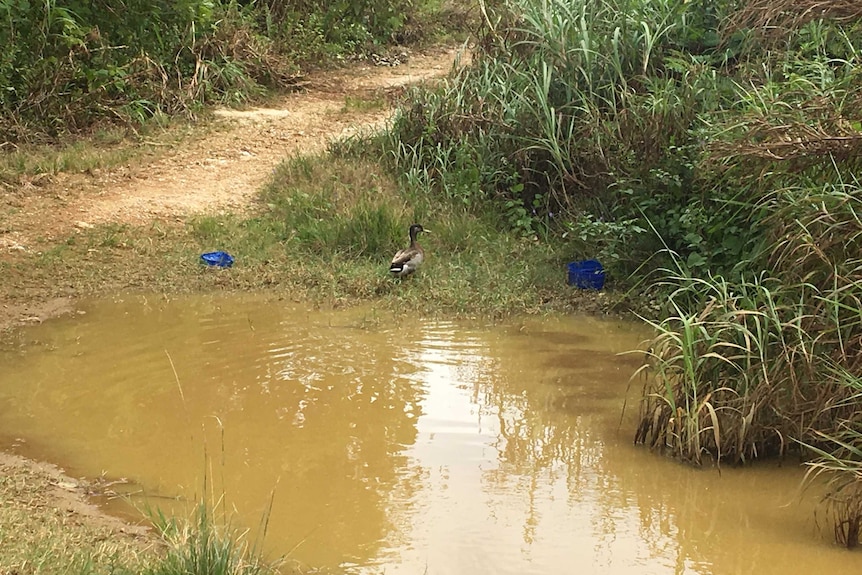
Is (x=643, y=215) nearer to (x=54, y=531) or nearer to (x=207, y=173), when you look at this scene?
(x=207, y=173)

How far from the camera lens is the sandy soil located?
29.7ft

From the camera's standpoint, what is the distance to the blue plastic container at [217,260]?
860 centimetres

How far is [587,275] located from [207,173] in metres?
4.45

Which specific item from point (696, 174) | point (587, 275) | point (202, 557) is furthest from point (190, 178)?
point (202, 557)

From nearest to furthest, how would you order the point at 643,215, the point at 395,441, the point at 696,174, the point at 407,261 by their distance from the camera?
the point at 395,441 → the point at 696,174 → the point at 643,215 → the point at 407,261

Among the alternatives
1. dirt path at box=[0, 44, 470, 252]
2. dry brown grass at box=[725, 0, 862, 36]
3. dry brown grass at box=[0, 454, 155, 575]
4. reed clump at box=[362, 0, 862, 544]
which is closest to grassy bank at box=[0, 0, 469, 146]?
dirt path at box=[0, 44, 470, 252]

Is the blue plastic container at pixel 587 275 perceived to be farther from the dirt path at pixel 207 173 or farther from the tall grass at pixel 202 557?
the tall grass at pixel 202 557

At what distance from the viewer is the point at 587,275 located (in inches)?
329

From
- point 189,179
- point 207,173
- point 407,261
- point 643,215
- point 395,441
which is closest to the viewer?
point 395,441

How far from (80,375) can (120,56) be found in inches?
258

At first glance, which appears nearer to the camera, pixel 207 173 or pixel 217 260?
pixel 217 260

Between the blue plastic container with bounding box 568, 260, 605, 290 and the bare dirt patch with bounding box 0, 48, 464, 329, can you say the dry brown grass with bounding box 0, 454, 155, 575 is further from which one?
the blue plastic container with bounding box 568, 260, 605, 290

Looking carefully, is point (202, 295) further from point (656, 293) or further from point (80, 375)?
point (656, 293)

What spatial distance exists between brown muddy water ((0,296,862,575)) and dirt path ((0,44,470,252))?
6.01 ft
